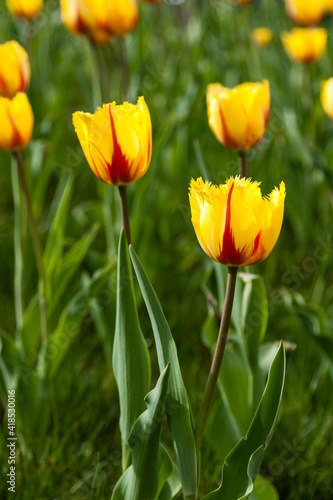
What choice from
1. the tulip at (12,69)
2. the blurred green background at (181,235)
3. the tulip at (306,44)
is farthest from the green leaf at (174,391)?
the tulip at (306,44)

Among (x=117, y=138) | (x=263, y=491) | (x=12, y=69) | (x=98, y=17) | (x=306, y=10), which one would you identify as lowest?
(x=263, y=491)

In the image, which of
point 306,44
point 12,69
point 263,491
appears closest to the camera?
point 263,491

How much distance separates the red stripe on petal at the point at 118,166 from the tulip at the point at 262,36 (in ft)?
8.45

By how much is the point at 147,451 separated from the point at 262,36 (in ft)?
9.55

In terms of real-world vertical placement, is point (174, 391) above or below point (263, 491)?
above

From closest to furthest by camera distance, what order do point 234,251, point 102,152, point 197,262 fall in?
point 234,251 → point 102,152 → point 197,262

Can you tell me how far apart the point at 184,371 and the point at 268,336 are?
0.89ft

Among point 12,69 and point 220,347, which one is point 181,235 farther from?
point 220,347

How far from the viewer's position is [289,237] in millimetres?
2221

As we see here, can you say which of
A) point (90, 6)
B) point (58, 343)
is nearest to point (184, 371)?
point (58, 343)

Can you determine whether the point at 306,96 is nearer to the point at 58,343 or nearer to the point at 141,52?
the point at 141,52

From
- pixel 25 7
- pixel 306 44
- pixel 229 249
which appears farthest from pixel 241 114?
pixel 25 7

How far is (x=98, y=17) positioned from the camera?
1.47 meters

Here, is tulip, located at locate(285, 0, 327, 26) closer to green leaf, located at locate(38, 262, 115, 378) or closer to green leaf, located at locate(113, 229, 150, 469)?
green leaf, located at locate(38, 262, 115, 378)
